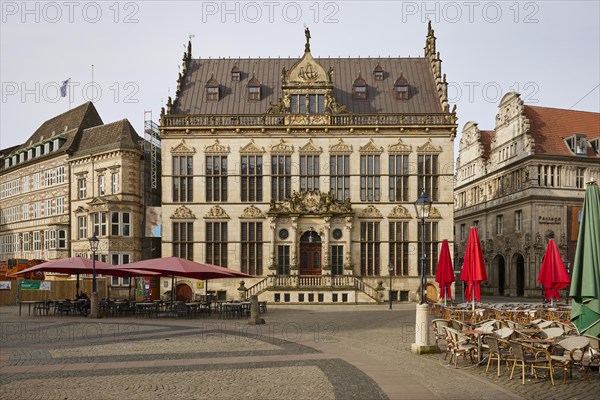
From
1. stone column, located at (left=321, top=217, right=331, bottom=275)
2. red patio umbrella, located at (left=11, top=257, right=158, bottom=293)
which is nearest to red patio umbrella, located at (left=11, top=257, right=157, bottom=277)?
red patio umbrella, located at (left=11, top=257, right=158, bottom=293)

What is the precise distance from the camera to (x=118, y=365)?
1561cm

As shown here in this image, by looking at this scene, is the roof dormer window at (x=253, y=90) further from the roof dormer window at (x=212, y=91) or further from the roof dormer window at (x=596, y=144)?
the roof dormer window at (x=596, y=144)

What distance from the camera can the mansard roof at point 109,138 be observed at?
47.9 m

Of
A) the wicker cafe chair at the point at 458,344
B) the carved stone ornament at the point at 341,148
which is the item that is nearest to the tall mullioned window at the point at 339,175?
the carved stone ornament at the point at 341,148

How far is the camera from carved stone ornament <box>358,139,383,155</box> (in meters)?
45.5

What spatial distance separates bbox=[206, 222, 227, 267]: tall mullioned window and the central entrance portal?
5.39 metres

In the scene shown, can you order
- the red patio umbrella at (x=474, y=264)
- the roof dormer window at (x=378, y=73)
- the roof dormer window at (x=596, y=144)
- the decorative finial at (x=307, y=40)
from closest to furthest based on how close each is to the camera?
the red patio umbrella at (x=474, y=264) < the decorative finial at (x=307, y=40) < the roof dormer window at (x=378, y=73) < the roof dormer window at (x=596, y=144)

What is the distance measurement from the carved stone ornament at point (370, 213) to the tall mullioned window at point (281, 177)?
17.0ft

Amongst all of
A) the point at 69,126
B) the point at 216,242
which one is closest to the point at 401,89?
the point at 216,242

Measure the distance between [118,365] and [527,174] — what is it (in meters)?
46.5

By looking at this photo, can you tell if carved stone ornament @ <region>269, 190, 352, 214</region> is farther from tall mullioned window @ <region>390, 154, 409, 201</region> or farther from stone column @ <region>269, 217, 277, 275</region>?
tall mullioned window @ <region>390, 154, 409, 201</region>

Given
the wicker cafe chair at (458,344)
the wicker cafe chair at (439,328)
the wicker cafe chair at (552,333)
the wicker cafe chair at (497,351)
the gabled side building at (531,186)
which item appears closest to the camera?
the wicker cafe chair at (497,351)

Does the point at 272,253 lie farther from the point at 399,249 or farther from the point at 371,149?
the point at 371,149

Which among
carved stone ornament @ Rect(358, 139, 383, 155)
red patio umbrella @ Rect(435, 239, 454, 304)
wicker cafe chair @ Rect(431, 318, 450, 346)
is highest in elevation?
carved stone ornament @ Rect(358, 139, 383, 155)
